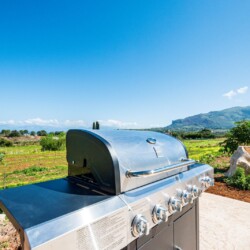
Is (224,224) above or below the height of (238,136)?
below

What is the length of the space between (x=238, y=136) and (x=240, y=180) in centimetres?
290

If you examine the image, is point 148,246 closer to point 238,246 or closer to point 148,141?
point 148,141

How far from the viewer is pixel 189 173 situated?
1514 mm

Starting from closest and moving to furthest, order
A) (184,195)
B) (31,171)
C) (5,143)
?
(184,195) < (31,171) < (5,143)

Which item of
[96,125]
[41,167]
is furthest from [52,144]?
[96,125]

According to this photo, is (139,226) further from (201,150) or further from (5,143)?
(5,143)

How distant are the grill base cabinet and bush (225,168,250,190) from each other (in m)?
4.09

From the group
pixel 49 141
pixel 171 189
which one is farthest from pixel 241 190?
pixel 49 141

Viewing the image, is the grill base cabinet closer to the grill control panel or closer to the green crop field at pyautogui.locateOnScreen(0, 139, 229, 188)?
the grill control panel

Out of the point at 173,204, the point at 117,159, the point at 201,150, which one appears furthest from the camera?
the point at 201,150

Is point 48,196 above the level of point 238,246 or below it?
above

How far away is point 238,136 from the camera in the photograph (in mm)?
7617

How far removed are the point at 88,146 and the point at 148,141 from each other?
0.43 metres

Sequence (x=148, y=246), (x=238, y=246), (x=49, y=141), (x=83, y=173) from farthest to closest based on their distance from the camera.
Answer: (x=49, y=141) → (x=238, y=246) → (x=83, y=173) → (x=148, y=246)
